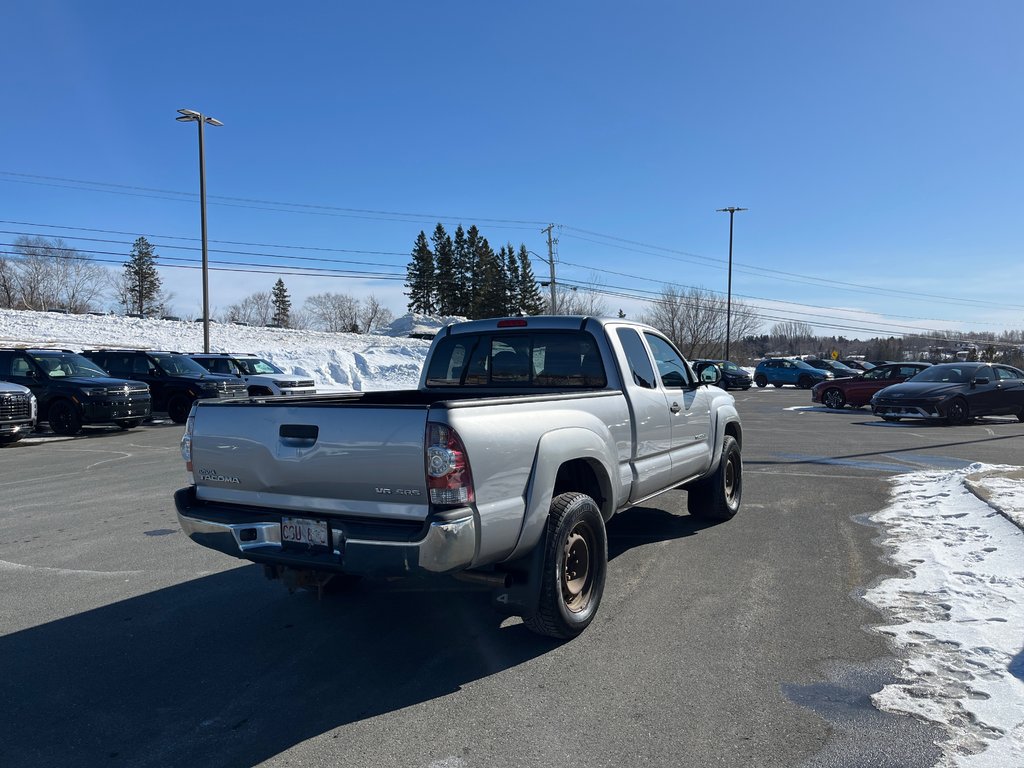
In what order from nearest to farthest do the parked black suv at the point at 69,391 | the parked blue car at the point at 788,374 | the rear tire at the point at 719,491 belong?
Result: the rear tire at the point at 719,491 → the parked black suv at the point at 69,391 → the parked blue car at the point at 788,374

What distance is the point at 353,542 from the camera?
3.65m

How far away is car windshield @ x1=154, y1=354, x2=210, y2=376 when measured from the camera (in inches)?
762

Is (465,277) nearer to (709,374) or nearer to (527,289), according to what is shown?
(527,289)

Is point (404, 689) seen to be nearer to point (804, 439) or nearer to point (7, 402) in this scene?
point (804, 439)

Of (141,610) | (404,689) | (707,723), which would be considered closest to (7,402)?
(141,610)

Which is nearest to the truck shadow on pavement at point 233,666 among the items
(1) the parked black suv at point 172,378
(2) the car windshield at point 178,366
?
(1) the parked black suv at point 172,378

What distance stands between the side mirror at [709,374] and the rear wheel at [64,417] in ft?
46.5

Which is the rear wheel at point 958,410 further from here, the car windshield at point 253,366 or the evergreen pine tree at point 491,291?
the evergreen pine tree at point 491,291

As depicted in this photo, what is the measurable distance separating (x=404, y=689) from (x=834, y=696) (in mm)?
2137

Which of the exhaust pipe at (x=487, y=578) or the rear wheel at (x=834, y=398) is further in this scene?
the rear wheel at (x=834, y=398)

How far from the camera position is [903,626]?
4457 millimetres

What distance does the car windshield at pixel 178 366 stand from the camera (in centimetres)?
1936

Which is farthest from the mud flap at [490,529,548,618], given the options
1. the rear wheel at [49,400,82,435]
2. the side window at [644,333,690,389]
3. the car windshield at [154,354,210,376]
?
the car windshield at [154,354,210,376]

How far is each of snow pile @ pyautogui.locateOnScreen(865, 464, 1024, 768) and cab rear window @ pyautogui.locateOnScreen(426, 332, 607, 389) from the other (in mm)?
2549
